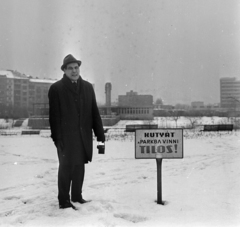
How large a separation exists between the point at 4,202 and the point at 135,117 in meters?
44.0

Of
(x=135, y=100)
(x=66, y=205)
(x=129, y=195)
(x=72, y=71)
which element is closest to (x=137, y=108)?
(x=135, y=100)

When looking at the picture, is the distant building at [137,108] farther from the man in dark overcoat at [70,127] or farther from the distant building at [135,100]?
the man in dark overcoat at [70,127]

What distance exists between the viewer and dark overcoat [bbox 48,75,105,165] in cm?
381

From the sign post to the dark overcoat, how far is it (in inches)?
30.0

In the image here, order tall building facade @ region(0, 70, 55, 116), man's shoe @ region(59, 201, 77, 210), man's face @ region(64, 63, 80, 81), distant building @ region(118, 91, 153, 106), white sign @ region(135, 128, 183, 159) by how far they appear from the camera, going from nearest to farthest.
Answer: man's shoe @ region(59, 201, 77, 210) < man's face @ region(64, 63, 80, 81) < white sign @ region(135, 128, 183, 159) < distant building @ region(118, 91, 153, 106) < tall building facade @ region(0, 70, 55, 116)

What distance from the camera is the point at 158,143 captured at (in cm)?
405

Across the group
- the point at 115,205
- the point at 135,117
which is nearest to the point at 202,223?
the point at 115,205

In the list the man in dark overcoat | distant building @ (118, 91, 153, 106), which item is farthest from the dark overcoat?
distant building @ (118, 91, 153, 106)

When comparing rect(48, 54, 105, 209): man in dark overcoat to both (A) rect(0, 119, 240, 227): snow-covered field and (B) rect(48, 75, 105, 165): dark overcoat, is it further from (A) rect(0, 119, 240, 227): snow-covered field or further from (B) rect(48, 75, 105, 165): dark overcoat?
(A) rect(0, 119, 240, 227): snow-covered field

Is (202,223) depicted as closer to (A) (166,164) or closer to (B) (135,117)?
(A) (166,164)

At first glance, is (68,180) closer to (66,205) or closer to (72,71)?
(66,205)

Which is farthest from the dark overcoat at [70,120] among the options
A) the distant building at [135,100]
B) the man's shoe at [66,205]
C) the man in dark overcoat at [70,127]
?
the distant building at [135,100]

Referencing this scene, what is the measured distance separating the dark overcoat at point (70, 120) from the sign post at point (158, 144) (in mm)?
761

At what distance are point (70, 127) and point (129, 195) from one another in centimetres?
157
